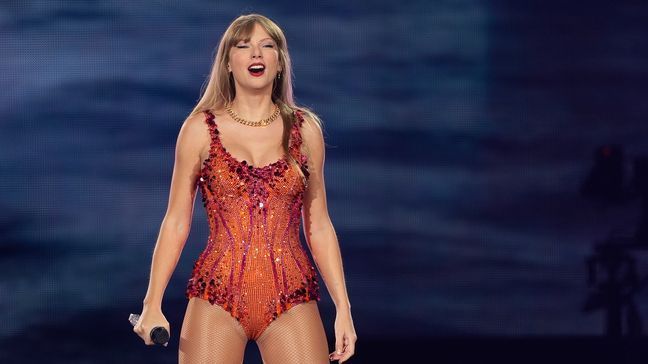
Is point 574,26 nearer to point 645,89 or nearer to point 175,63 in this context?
point 645,89

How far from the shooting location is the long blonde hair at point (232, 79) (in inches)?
117

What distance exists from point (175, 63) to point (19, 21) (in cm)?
69

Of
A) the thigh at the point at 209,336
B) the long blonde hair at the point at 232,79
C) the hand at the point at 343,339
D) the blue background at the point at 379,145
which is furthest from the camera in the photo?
the blue background at the point at 379,145

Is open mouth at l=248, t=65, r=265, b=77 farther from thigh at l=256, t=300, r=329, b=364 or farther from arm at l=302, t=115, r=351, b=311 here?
thigh at l=256, t=300, r=329, b=364

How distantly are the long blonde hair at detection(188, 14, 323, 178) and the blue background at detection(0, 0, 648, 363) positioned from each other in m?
1.94

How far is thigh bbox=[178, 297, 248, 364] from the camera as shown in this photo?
278 cm

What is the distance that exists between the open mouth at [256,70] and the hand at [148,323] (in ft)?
2.13

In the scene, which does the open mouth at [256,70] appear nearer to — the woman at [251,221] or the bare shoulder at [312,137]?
the woman at [251,221]

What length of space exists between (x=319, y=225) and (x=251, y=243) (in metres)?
0.23

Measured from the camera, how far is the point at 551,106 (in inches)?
205

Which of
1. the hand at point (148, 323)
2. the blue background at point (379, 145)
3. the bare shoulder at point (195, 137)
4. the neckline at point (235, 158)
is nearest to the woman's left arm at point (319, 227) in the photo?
the neckline at point (235, 158)

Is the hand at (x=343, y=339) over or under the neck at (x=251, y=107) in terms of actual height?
under

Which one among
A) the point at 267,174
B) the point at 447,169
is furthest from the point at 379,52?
the point at 267,174

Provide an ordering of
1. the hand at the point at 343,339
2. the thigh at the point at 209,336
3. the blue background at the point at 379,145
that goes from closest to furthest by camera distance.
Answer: the thigh at the point at 209,336 < the hand at the point at 343,339 < the blue background at the point at 379,145
